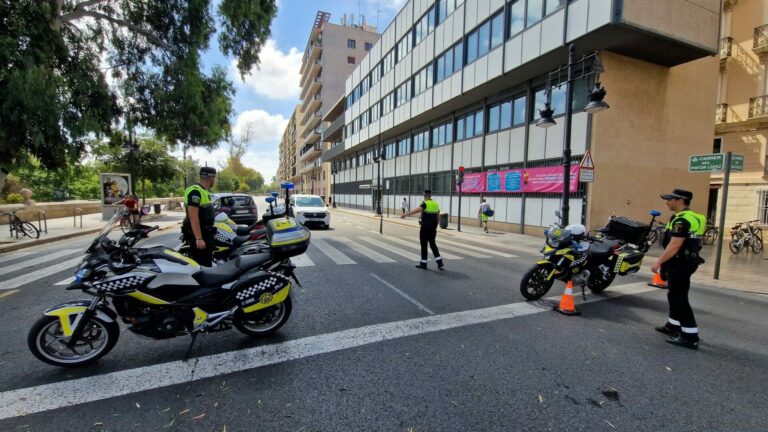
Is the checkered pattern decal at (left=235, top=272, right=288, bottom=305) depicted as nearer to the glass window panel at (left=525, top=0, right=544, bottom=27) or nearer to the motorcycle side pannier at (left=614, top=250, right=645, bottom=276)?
the motorcycle side pannier at (left=614, top=250, right=645, bottom=276)

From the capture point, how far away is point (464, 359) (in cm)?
358

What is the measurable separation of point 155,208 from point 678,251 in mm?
30238

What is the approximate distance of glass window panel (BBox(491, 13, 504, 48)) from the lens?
16.7 m

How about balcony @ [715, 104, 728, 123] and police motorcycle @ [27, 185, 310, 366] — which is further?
balcony @ [715, 104, 728, 123]

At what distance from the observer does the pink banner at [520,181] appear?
14914 mm

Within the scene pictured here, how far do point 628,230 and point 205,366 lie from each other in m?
7.67

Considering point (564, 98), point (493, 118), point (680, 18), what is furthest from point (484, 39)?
point (680, 18)

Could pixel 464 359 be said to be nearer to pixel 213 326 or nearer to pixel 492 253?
pixel 213 326

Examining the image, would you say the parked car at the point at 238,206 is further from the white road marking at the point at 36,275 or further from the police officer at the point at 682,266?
the police officer at the point at 682,266

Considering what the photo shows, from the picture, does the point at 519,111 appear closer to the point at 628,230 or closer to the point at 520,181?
the point at 520,181

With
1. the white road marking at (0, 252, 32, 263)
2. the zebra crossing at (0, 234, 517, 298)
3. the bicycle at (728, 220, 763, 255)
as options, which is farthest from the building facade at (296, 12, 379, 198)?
the bicycle at (728, 220, 763, 255)

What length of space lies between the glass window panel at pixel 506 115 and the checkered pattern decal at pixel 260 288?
1710 centimetres

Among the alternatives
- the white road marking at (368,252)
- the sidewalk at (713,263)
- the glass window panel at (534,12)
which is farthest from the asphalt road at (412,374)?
the glass window panel at (534,12)

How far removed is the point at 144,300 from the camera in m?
3.35
